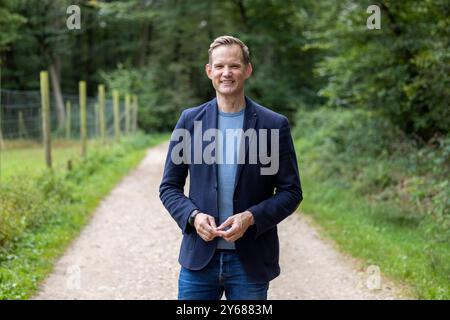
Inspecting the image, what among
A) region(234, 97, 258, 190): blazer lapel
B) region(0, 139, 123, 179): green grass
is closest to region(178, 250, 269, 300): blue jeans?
region(234, 97, 258, 190): blazer lapel

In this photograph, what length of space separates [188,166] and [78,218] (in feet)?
19.3

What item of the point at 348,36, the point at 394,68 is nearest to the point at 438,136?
the point at 394,68

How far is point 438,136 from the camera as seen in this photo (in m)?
10.3

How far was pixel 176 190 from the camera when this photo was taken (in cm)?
300

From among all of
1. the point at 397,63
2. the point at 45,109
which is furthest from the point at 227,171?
the point at 397,63

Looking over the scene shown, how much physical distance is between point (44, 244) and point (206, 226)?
4595 millimetres

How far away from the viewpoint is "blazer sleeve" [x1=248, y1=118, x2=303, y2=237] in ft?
9.26

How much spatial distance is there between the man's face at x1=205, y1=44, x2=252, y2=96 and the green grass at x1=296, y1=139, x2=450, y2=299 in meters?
3.47

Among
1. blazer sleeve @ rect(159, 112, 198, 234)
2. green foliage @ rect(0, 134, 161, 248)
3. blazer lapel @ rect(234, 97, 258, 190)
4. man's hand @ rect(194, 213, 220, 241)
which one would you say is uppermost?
blazer lapel @ rect(234, 97, 258, 190)

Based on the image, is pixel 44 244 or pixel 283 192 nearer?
pixel 283 192

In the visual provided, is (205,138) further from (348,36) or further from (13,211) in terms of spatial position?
(348,36)

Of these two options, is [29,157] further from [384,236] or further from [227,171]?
[227,171]

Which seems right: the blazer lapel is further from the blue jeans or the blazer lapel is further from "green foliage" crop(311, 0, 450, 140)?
"green foliage" crop(311, 0, 450, 140)

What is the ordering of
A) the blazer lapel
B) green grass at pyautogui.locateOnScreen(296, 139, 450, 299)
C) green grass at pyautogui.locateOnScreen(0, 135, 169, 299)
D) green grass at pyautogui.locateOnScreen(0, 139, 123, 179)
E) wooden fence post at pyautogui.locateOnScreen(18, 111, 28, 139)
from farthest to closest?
1. wooden fence post at pyautogui.locateOnScreen(18, 111, 28, 139)
2. green grass at pyautogui.locateOnScreen(0, 139, 123, 179)
3. green grass at pyautogui.locateOnScreen(296, 139, 450, 299)
4. green grass at pyautogui.locateOnScreen(0, 135, 169, 299)
5. the blazer lapel
